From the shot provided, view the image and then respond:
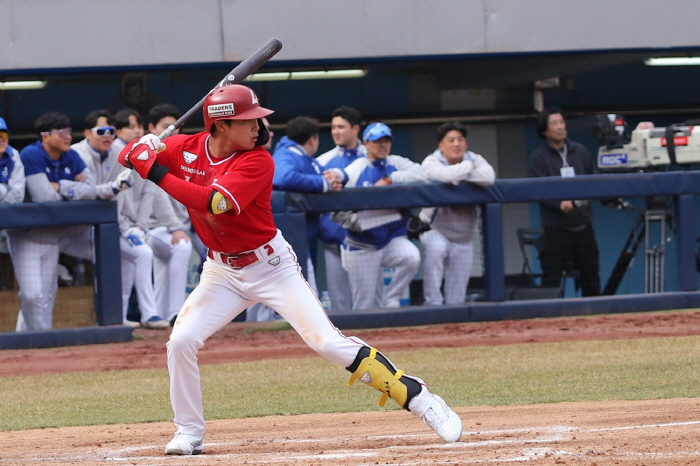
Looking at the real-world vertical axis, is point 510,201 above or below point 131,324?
above

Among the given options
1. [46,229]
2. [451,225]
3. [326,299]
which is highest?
[46,229]

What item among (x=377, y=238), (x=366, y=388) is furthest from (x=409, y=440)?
(x=377, y=238)

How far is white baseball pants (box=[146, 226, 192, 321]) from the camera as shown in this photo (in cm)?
803

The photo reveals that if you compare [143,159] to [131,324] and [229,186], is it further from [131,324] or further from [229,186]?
[131,324]

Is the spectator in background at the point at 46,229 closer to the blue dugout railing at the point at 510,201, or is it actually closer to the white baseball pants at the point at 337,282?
the blue dugout railing at the point at 510,201

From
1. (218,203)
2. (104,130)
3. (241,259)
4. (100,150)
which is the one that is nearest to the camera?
(218,203)

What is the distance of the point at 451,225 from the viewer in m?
8.23

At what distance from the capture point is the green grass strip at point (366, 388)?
530cm

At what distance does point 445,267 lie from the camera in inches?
326

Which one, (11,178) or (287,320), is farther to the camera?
(11,178)

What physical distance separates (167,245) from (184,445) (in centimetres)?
419

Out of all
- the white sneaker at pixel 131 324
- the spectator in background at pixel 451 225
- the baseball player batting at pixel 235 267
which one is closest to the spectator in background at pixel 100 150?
the white sneaker at pixel 131 324

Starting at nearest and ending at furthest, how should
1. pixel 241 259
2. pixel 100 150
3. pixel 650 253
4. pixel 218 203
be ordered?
pixel 218 203 → pixel 241 259 → pixel 100 150 → pixel 650 253

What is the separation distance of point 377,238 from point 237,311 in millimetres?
3887
